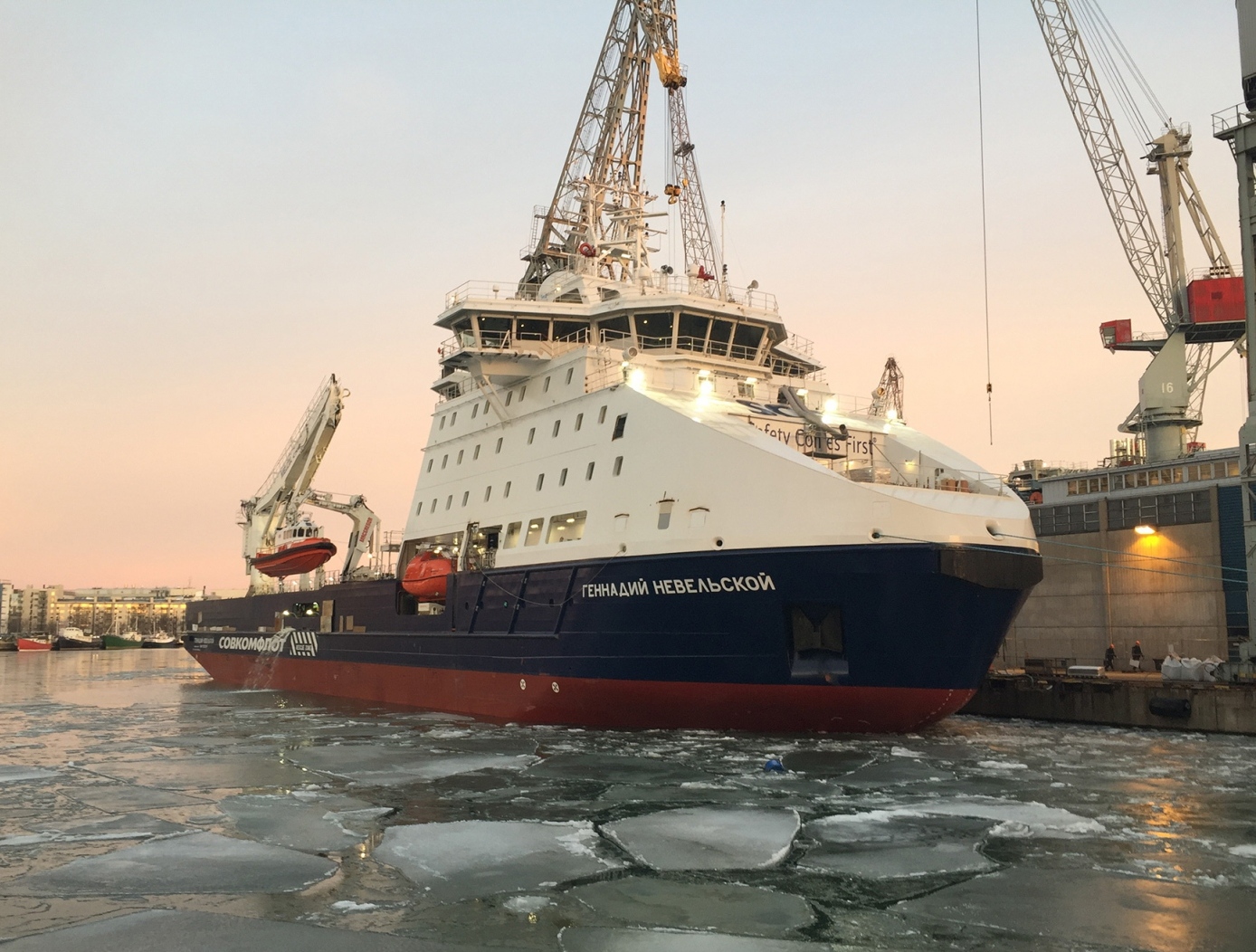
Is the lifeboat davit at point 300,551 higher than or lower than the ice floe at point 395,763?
higher

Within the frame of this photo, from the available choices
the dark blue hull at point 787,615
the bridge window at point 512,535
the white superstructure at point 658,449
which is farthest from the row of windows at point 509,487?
the dark blue hull at point 787,615

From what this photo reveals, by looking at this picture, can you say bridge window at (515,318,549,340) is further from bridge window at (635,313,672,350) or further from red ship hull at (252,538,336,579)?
red ship hull at (252,538,336,579)

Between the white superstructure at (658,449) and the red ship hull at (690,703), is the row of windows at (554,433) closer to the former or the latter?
the white superstructure at (658,449)

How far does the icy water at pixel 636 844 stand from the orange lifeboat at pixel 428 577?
21.1ft

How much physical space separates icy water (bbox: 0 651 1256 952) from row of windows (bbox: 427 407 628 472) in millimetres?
5733

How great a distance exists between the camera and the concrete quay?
17.7m

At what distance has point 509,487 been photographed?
72.3 ft

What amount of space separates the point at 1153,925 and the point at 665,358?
1556 centimetres

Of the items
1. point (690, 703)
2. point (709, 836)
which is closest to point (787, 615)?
point (690, 703)

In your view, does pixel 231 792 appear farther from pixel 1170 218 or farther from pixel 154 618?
pixel 154 618

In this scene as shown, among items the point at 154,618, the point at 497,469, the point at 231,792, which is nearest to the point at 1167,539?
the point at 497,469

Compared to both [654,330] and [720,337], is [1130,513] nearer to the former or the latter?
[720,337]

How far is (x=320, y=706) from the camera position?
82.1 ft

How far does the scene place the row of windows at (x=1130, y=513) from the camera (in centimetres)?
2617
